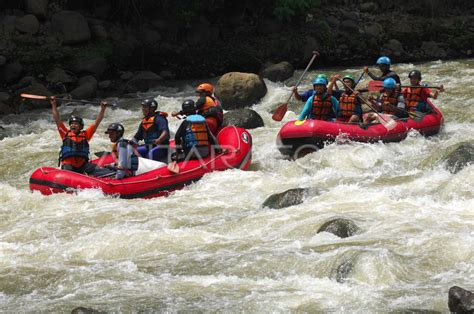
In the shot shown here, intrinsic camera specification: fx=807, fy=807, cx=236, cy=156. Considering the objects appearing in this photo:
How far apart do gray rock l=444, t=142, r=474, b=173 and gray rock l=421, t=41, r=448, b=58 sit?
413 inches

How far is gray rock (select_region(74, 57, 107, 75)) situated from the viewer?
1783cm

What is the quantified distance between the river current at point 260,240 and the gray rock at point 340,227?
8 cm

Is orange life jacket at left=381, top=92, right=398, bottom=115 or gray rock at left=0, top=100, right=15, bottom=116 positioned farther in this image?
gray rock at left=0, top=100, right=15, bottom=116

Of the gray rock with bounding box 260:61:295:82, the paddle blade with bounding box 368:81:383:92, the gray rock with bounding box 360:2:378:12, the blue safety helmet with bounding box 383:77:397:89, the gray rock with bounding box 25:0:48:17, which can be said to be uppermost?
the gray rock with bounding box 25:0:48:17

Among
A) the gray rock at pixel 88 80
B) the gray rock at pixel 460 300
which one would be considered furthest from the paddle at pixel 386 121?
the gray rock at pixel 88 80

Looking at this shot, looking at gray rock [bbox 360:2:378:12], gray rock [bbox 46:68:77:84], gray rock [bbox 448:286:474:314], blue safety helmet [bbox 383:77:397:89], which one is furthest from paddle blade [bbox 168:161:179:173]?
gray rock [bbox 360:2:378:12]

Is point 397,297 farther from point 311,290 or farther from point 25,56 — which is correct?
point 25,56

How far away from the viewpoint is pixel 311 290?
657cm

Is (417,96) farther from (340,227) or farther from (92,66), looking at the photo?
(92,66)

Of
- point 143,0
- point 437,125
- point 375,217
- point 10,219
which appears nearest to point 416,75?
point 437,125

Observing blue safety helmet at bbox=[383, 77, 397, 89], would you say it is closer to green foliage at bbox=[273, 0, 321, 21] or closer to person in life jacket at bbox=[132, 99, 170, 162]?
person in life jacket at bbox=[132, 99, 170, 162]

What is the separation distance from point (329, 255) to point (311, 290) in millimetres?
677

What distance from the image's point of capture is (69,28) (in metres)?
18.6

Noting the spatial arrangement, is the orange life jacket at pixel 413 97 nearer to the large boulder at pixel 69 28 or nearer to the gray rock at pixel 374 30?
the gray rock at pixel 374 30
